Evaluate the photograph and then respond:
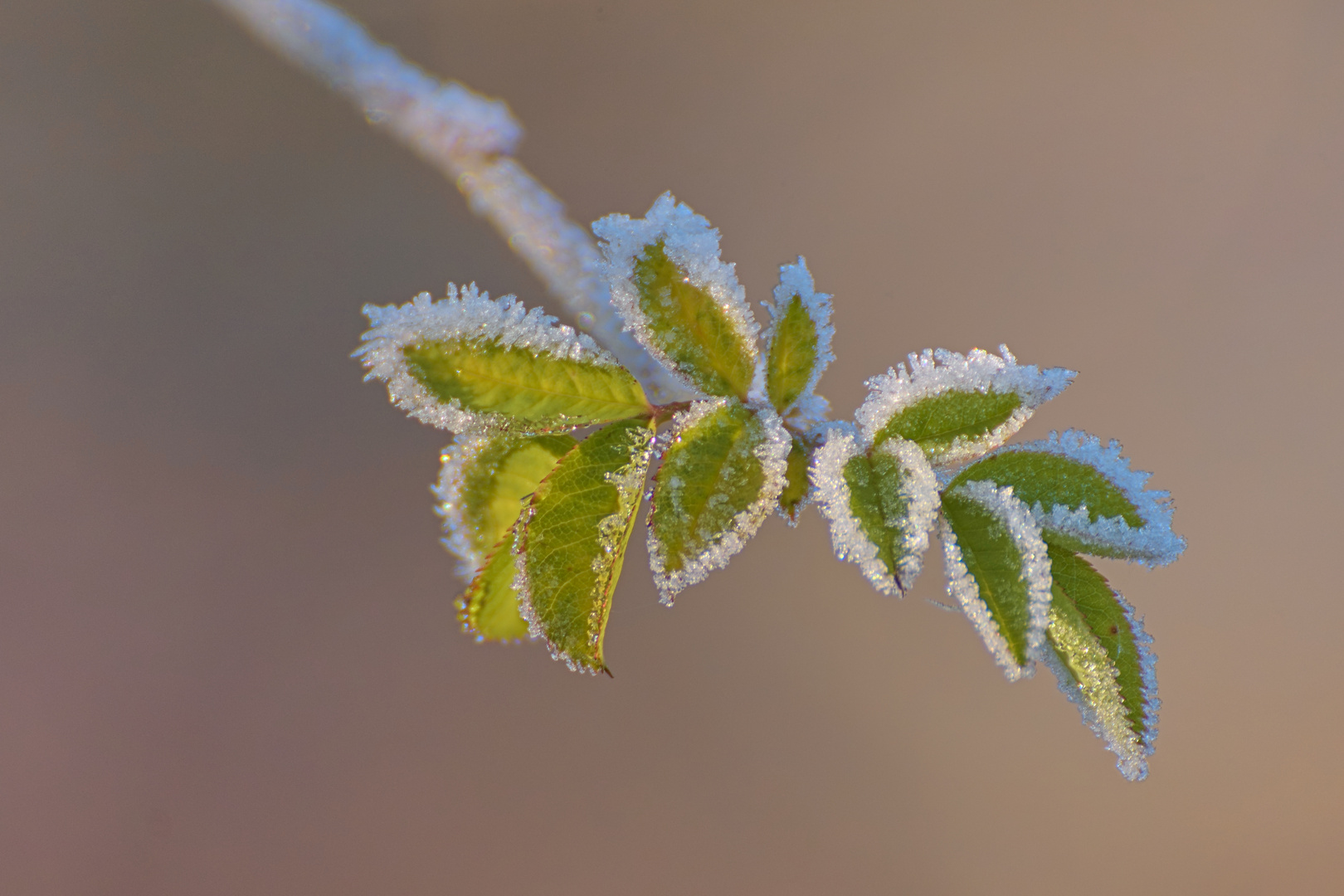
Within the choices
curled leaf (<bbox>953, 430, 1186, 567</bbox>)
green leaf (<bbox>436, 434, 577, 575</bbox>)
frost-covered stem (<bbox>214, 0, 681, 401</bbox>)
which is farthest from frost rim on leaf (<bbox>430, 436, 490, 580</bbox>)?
frost-covered stem (<bbox>214, 0, 681, 401</bbox>)

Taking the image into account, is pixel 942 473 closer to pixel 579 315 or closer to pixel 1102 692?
pixel 1102 692

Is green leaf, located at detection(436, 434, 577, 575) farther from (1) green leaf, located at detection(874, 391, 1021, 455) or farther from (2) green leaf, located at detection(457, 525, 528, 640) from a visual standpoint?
(1) green leaf, located at detection(874, 391, 1021, 455)

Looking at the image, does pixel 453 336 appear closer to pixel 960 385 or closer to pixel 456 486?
pixel 456 486

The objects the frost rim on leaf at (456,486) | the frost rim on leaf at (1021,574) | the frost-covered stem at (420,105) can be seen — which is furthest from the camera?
the frost-covered stem at (420,105)

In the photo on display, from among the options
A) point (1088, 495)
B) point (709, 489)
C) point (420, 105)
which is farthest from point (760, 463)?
point (420, 105)

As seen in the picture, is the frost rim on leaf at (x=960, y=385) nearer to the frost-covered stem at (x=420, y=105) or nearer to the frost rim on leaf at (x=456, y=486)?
the frost rim on leaf at (x=456, y=486)

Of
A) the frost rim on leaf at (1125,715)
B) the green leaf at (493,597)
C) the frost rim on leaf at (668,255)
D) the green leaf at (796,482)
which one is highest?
the frost rim on leaf at (668,255)

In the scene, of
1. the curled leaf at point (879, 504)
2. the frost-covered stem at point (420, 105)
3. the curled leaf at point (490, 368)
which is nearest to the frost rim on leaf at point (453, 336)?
the curled leaf at point (490, 368)

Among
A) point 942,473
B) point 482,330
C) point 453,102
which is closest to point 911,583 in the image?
point 942,473
